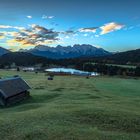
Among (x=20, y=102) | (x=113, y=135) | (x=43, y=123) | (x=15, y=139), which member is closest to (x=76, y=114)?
(x=43, y=123)

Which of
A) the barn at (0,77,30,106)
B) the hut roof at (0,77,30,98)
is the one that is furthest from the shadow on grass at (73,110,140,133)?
the hut roof at (0,77,30,98)

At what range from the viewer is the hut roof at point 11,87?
48.6 m

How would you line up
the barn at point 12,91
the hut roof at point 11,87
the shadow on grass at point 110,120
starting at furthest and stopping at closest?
1. the hut roof at point 11,87
2. the barn at point 12,91
3. the shadow on grass at point 110,120

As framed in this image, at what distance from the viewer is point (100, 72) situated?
174 metres

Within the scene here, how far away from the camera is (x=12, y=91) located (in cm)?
5119

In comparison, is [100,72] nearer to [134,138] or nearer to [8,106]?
[8,106]

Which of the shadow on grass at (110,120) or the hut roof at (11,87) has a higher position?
the hut roof at (11,87)

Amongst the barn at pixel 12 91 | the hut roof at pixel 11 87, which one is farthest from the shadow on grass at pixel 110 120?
the hut roof at pixel 11 87

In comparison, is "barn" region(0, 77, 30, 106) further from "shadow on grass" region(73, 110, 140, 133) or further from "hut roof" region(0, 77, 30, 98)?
"shadow on grass" region(73, 110, 140, 133)

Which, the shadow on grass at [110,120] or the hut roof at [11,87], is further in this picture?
the hut roof at [11,87]

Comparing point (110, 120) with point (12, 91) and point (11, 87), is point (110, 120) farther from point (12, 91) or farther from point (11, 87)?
point (11, 87)

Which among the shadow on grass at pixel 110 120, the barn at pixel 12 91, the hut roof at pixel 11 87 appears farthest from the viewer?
the hut roof at pixel 11 87

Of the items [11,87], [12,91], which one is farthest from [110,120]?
[11,87]

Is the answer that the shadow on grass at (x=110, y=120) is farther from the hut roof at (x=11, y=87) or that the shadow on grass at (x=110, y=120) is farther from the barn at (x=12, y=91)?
the hut roof at (x=11, y=87)
